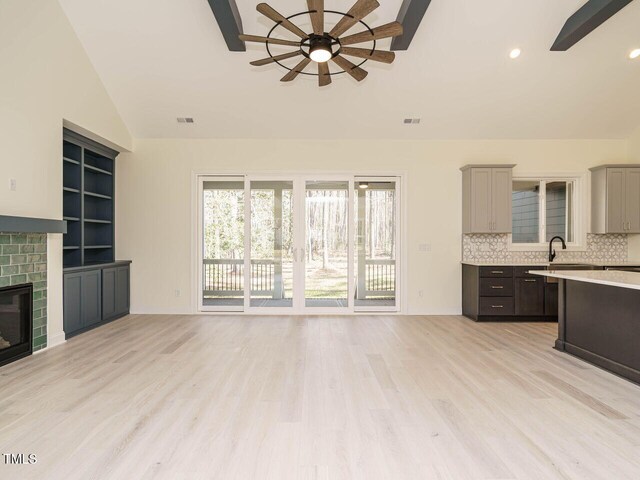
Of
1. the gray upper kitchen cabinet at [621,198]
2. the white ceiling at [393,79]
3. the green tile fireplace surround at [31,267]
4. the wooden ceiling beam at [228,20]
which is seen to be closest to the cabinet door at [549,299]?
the gray upper kitchen cabinet at [621,198]

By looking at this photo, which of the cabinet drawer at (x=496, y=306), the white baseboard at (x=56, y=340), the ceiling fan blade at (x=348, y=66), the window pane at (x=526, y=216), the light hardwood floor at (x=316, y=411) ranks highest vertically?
the ceiling fan blade at (x=348, y=66)

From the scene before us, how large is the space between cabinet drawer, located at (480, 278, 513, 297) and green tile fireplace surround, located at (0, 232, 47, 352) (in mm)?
5808

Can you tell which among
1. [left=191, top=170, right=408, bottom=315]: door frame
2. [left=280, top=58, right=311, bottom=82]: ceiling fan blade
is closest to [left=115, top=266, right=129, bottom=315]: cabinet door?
[left=191, top=170, right=408, bottom=315]: door frame

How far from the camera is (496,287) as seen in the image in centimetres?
554

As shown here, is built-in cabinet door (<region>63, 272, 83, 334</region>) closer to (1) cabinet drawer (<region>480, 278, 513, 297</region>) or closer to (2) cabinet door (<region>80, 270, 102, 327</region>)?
(2) cabinet door (<region>80, 270, 102, 327</region>)

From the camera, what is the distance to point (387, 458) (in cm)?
209

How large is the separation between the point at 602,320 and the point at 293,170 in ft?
14.9

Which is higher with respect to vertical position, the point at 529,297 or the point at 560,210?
the point at 560,210

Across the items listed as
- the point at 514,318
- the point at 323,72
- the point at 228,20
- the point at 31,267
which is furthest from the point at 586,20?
the point at 31,267

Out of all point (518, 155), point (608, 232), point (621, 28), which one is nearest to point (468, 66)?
point (621, 28)

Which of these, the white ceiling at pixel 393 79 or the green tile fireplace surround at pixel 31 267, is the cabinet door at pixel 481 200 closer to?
the white ceiling at pixel 393 79

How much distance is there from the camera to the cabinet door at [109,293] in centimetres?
527

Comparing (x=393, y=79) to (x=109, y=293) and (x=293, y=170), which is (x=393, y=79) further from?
(x=109, y=293)

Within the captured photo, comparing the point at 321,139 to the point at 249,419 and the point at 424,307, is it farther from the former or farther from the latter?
the point at 249,419
